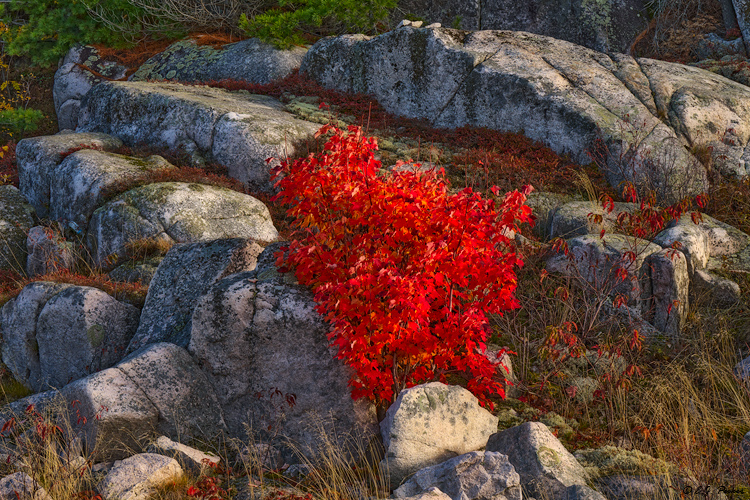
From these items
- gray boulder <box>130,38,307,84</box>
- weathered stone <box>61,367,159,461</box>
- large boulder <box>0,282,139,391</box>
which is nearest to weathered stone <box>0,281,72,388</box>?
large boulder <box>0,282,139,391</box>

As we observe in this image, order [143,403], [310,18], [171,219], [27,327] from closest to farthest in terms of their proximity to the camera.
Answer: [143,403], [27,327], [171,219], [310,18]

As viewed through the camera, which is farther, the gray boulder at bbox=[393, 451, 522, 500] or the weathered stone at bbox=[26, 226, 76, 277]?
the weathered stone at bbox=[26, 226, 76, 277]

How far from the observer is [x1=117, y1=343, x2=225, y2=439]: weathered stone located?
6211mm

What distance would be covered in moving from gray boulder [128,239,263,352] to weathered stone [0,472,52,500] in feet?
7.79

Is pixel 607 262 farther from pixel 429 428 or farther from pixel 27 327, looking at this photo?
pixel 27 327

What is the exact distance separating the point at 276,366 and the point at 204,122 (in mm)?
7567

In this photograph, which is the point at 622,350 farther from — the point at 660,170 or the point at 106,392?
the point at 106,392

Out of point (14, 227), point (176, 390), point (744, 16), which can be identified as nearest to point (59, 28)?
point (14, 227)

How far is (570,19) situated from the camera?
16.5 meters

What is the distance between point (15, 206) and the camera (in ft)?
40.0

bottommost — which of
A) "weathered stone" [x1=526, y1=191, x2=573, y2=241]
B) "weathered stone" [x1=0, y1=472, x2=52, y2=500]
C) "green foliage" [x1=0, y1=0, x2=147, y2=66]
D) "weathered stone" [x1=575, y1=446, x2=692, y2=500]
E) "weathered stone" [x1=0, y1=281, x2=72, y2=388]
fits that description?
"weathered stone" [x1=0, y1=281, x2=72, y2=388]

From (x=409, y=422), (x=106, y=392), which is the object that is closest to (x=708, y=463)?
(x=409, y=422)

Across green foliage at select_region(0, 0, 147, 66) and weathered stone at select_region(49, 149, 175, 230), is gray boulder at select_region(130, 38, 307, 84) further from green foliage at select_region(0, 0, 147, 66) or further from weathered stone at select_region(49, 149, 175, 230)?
weathered stone at select_region(49, 149, 175, 230)

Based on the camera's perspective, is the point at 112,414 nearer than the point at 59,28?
Yes
